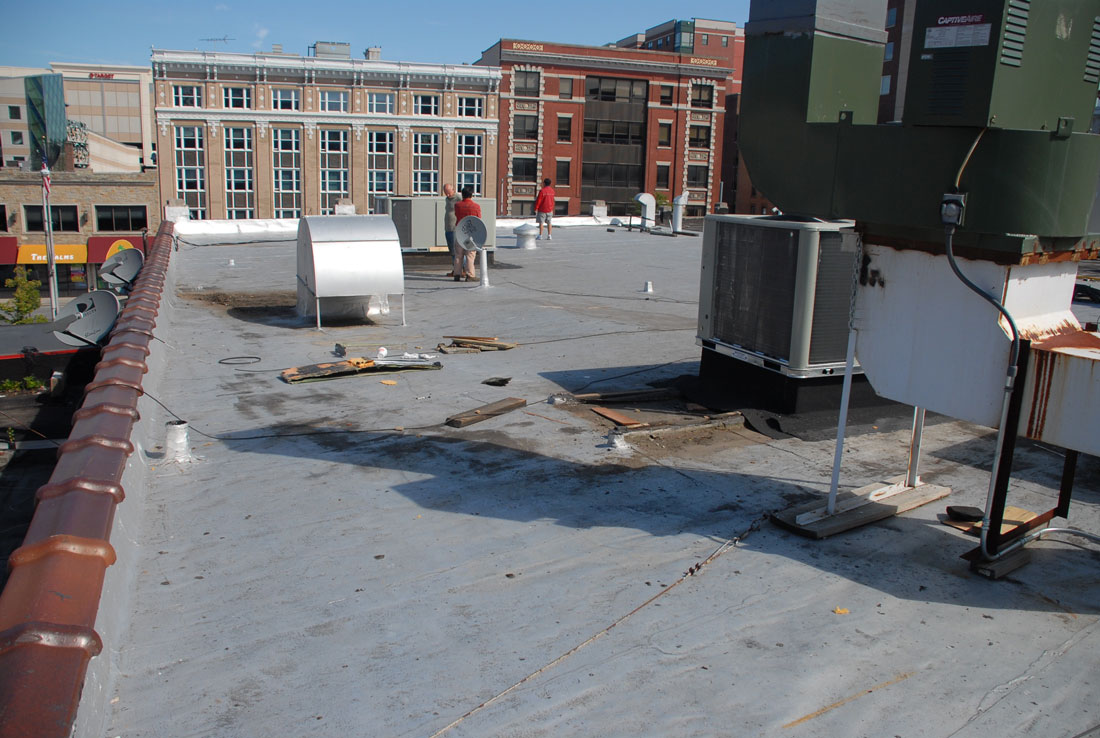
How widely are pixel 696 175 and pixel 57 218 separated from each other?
60.0 meters

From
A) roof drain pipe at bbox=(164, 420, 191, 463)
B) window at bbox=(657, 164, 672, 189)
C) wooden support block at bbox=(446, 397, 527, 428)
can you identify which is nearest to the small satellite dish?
roof drain pipe at bbox=(164, 420, 191, 463)

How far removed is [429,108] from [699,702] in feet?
282

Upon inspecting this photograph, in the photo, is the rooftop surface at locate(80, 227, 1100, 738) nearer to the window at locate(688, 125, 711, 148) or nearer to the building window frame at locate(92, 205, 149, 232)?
the building window frame at locate(92, 205, 149, 232)

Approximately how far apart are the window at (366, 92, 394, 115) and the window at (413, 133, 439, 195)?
3.76m

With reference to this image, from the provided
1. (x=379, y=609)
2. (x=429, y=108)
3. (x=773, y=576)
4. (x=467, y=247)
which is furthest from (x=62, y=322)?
(x=429, y=108)

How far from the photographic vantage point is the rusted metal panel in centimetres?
437

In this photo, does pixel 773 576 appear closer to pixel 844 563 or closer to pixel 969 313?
pixel 844 563

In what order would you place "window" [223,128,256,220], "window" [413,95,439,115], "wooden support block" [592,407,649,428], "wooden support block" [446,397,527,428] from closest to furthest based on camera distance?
"wooden support block" [592,407,649,428] < "wooden support block" [446,397,527,428] < "window" [223,128,256,220] < "window" [413,95,439,115]

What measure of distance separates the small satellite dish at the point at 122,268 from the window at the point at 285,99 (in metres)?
66.9

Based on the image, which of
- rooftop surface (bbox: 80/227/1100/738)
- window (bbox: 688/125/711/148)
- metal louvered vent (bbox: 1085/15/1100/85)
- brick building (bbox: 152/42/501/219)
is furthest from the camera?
window (bbox: 688/125/711/148)

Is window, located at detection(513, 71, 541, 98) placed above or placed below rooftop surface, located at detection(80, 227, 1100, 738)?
above

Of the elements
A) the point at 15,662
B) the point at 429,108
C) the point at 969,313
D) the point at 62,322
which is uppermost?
the point at 429,108

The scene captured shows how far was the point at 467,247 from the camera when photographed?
17344 millimetres

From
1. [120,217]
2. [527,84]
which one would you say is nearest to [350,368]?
[120,217]
